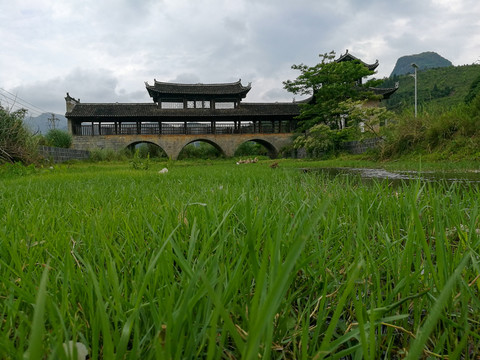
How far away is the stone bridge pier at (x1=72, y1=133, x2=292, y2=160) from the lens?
74.4 feet

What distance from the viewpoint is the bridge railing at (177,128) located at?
76.3 ft

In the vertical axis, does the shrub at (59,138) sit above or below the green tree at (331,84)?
below

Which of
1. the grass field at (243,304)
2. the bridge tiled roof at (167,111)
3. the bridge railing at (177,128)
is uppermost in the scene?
the bridge tiled roof at (167,111)

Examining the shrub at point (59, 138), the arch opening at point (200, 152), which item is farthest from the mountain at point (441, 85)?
the shrub at point (59, 138)

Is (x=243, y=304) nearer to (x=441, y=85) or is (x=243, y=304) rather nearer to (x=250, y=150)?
(x=250, y=150)

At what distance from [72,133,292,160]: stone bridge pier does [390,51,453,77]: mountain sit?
99515mm

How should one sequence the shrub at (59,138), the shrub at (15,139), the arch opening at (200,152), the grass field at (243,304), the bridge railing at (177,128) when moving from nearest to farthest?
1. the grass field at (243,304)
2. the shrub at (15,139)
3. the shrub at (59,138)
4. the bridge railing at (177,128)
5. the arch opening at (200,152)

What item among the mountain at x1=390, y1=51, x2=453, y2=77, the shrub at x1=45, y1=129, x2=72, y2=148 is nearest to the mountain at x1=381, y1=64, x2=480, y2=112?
the shrub at x1=45, y1=129, x2=72, y2=148

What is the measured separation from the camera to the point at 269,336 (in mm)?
246

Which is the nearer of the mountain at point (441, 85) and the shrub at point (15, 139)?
the shrub at point (15, 139)

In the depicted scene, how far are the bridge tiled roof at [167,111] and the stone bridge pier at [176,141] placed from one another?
5.29ft

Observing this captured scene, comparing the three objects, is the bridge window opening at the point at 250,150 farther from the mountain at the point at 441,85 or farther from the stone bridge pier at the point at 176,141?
the mountain at the point at 441,85

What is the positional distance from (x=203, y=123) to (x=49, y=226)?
25706mm

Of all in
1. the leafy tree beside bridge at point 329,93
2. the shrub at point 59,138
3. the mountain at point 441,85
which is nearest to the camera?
the leafy tree beside bridge at point 329,93
